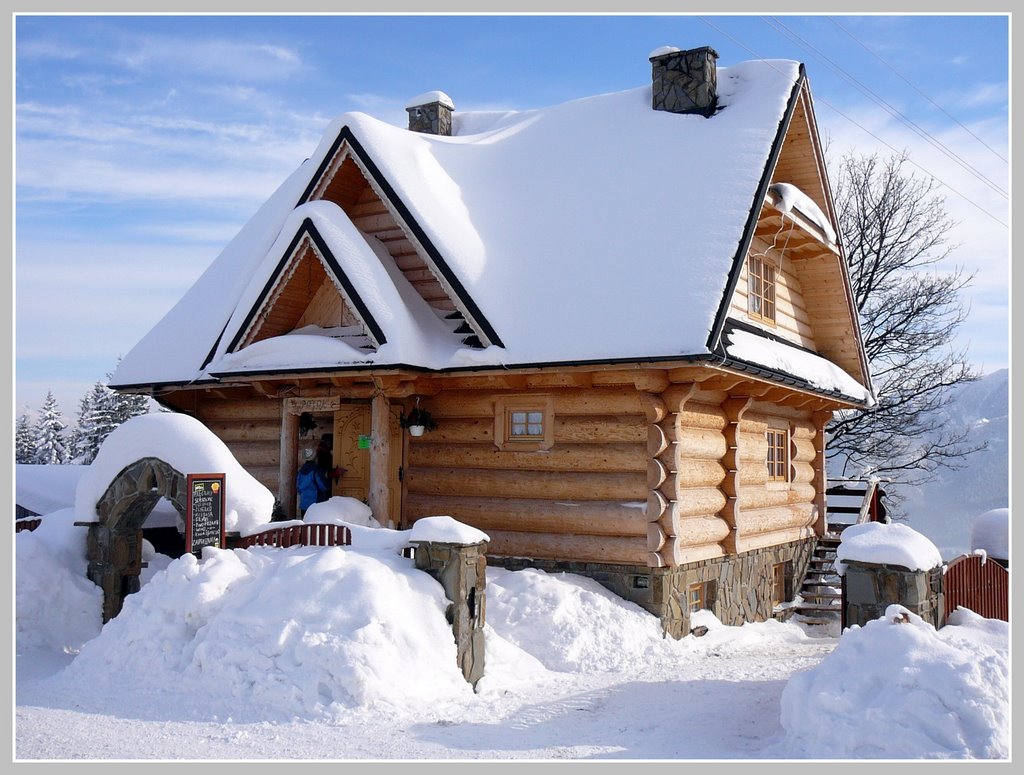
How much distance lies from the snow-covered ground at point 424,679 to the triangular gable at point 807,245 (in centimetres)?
400

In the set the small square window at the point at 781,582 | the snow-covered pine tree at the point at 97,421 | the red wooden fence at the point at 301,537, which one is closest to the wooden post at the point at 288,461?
the red wooden fence at the point at 301,537

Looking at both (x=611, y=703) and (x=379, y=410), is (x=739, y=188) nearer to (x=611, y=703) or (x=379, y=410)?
(x=379, y=410)

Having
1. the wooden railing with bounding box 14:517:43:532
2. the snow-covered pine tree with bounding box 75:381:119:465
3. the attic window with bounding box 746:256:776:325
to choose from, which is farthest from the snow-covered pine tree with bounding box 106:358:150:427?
the attic window with bounding box 746:256:776:325

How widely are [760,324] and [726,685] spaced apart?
7.08 metres

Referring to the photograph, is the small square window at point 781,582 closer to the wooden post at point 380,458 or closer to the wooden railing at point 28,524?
the wooden post at point 380,458

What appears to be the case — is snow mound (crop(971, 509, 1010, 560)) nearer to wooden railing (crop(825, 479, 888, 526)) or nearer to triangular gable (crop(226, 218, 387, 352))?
wooden railing (crop(825, 479, 888, 526))

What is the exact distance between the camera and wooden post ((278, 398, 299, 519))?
14.6 metres

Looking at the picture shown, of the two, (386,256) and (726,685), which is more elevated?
(386,256)

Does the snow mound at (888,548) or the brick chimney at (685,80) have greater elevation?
the brick chimney at (685,80)

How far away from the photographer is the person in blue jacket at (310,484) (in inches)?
556

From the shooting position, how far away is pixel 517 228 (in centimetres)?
1511

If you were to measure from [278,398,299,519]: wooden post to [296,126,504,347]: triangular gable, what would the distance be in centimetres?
281

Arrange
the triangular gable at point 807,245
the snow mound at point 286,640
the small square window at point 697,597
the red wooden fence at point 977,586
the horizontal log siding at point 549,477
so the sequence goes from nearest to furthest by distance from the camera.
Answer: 1. the snow mound at point 286,640
2. the red wooden fence at point 977,586
3. the horizontal log siding at point 549,477
4. the triangular gable at point 807,245
5. the small square window at point 697,597

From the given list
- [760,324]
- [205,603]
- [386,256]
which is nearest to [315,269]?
[386,256]
